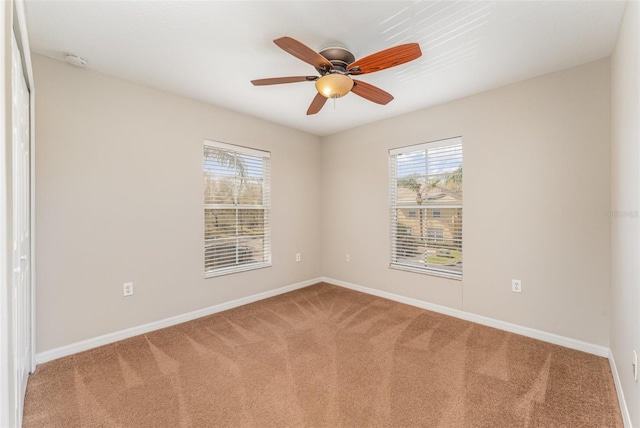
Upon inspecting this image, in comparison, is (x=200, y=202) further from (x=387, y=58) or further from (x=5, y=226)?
(x=387, y=58)

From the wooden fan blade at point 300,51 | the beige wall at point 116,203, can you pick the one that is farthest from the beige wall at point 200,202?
the wooden fan blade at point 300,51

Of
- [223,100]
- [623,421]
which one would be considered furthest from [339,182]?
[623,421]

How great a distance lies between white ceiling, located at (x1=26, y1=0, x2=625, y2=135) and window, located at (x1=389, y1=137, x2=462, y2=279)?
89cm

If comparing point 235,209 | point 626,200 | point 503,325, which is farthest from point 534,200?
point 235,209

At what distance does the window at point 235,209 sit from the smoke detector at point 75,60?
125 centimetres

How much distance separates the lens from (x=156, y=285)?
2.97 metres

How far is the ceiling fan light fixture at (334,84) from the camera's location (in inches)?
81.7

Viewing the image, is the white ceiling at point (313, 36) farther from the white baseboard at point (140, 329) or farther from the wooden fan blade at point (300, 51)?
the white baseboard at point (140, 329)

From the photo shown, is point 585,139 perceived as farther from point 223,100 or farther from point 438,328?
point 223,100

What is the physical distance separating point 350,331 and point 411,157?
2330 millimetres

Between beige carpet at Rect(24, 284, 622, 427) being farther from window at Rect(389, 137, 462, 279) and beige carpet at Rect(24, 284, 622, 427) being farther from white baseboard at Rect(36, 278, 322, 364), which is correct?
window at Rect(389, 137, 462, 279)

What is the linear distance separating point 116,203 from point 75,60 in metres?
1.23

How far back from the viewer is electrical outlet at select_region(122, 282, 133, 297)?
276cm

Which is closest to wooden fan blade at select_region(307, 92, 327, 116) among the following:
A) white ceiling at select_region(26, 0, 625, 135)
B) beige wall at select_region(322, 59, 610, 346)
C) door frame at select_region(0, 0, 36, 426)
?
white ceiling at select_region(26, 0, 625, 135)
